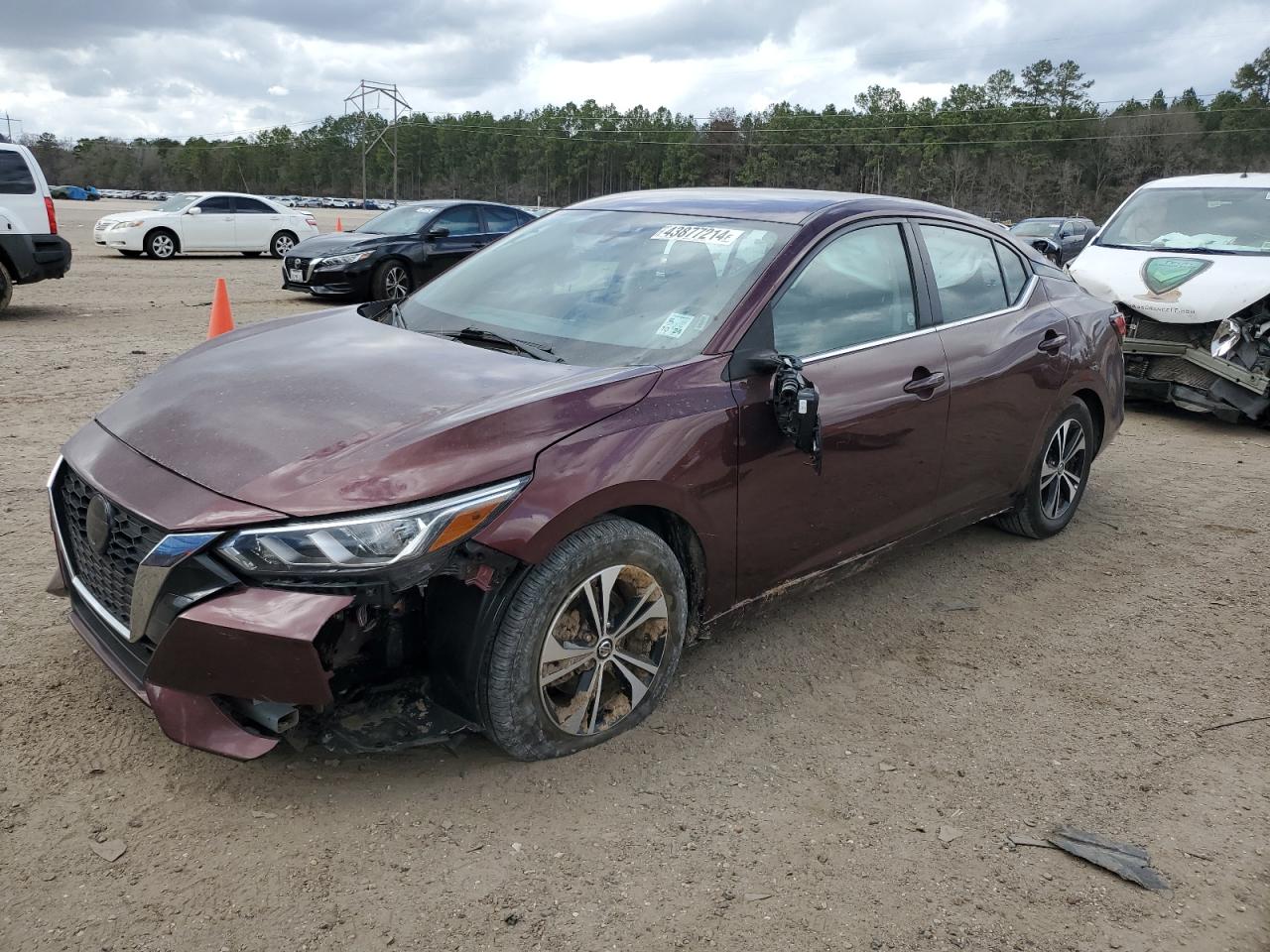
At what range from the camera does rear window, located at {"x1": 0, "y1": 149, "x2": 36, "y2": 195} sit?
1080 cm

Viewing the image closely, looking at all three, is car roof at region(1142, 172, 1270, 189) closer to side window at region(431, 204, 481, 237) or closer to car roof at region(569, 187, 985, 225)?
car roof at region(569, 187, 985, 225)

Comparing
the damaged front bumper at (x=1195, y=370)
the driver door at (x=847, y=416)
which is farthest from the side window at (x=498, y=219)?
the driver door at (x=847, y=416)

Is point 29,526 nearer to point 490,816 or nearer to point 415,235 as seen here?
point 490,816

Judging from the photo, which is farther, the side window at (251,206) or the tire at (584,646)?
the side window at (251,206)

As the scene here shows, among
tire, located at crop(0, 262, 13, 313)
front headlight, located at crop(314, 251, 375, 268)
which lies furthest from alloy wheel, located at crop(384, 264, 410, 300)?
tire, located at crop(0, 262, 13, 313)

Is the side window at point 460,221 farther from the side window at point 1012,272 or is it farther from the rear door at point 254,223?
the side window at point 1012,272

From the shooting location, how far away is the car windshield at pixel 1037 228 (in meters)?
22.2

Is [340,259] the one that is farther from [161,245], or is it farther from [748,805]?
[748,805]

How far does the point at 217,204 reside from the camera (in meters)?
21.4

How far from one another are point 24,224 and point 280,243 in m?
11.4

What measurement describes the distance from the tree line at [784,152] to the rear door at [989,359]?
63.3 metres

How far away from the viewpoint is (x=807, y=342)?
3670 mm

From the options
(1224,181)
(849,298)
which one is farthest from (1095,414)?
(1224,181)

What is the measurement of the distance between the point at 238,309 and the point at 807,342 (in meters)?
11.0
